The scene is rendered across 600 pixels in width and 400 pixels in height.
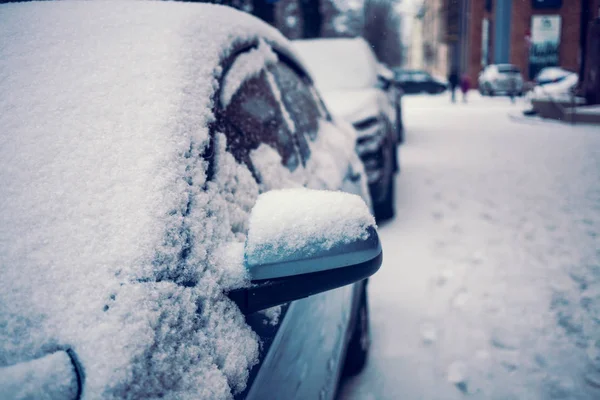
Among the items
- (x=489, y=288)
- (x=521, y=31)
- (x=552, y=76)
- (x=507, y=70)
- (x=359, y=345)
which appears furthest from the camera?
(x=521, y=31)

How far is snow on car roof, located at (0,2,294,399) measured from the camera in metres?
0.89

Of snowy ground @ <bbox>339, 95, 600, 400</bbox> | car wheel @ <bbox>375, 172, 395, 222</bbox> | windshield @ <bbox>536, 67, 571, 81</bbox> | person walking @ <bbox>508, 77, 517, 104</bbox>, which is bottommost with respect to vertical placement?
snowy ground @ <bbox>339, 95, 600, 400</bbox>

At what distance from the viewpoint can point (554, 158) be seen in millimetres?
7961

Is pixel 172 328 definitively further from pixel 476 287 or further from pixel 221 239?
pixel 476 287

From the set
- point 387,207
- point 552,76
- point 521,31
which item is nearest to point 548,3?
point 552,76

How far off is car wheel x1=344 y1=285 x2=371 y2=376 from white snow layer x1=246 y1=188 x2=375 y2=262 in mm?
1399

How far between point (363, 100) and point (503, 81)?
1929 centimetres

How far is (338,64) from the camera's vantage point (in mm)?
6555

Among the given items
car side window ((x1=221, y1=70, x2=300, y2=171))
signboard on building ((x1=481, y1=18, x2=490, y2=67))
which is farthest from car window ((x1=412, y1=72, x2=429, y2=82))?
car side window ((x1=221, y1=70, x2=300, y2=171))

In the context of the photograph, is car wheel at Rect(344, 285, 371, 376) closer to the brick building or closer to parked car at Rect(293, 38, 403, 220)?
parked car at Rect(293, 38, 403, 220)

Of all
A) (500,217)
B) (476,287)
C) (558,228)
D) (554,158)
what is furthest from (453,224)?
(554,158)

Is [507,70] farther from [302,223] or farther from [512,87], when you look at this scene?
[302,223]

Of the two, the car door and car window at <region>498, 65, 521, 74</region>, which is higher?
car window at <region>498, 65, 521, 74</region>

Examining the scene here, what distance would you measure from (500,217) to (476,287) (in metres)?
1.86
